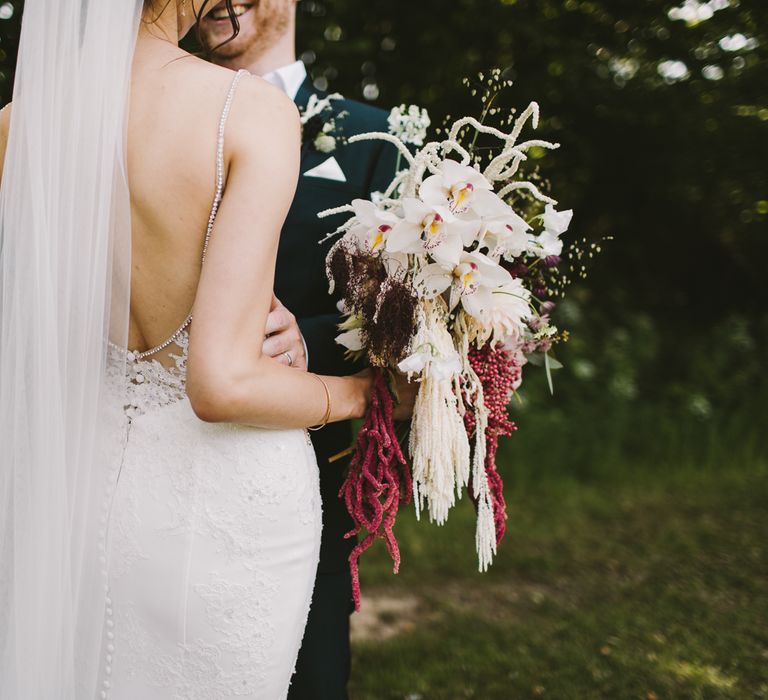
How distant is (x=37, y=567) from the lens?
5.22ft

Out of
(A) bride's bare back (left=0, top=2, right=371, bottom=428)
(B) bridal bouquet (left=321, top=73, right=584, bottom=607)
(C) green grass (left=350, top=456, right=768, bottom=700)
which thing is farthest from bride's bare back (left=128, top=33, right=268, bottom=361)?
(C) green grass (left=350, top=456, right=768, bottom=700)

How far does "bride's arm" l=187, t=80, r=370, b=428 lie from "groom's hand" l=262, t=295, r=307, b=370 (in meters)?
0.27

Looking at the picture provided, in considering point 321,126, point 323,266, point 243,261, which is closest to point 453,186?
point 243,261

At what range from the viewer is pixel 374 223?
1.77m

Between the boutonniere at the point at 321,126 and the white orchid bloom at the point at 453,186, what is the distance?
727mm

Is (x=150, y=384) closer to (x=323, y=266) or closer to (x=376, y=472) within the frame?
(x=376, y=472)

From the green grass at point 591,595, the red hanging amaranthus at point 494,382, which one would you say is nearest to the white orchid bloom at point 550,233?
the red hanging amaranthus at point 494,382

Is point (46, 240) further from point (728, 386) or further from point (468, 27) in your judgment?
point (728, 386)

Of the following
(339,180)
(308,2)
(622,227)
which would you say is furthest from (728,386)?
(339,180)

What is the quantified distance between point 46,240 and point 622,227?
232 inches

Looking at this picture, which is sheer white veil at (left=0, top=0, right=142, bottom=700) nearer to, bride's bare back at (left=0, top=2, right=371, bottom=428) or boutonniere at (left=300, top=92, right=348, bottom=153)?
bride's bare back at (left=0, top=2, right=371, bottom=428)

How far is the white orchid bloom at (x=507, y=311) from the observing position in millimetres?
1836

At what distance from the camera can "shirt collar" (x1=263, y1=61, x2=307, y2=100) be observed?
2479 mm

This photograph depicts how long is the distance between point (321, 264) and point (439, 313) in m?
0.56
